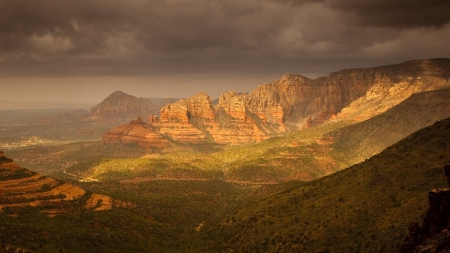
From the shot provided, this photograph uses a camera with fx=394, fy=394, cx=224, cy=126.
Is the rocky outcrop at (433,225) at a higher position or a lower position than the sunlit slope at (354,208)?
higher

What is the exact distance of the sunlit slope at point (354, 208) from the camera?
90.8 m

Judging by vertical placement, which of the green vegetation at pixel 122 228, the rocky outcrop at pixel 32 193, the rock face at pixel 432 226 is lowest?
the green vegetation at pixel 122 228

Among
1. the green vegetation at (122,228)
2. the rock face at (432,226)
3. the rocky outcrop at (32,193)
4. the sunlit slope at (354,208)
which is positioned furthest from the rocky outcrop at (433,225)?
the rocky outcrop at (32,193)

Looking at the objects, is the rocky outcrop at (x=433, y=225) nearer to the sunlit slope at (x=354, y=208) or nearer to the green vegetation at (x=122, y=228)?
the sunlit slope at (x=354, y=208)

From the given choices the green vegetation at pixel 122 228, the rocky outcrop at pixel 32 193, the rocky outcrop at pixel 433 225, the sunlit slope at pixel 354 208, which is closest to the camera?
the rocky outcrop at pixel 433 225

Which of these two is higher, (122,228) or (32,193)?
(32,193)

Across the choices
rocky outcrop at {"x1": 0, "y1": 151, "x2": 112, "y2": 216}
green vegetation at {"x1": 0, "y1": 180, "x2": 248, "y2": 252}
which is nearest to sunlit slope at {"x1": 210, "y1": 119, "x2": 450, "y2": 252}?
green vegetation at {"x1": 0, "y1": 180, "x2": 248, "y2": 252}

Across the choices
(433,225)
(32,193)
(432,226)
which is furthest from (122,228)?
(433,225)

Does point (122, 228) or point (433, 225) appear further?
point (122, 228)

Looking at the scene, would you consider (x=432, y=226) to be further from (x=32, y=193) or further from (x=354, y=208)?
(x=32, y=193)

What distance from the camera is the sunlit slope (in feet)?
298

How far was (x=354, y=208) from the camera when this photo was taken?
4131 inches

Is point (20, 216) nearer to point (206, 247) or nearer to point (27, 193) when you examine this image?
point (27, 193)

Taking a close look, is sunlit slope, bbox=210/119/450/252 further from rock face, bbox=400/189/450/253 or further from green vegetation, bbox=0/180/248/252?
rock face, bbox=400/189/450/253
